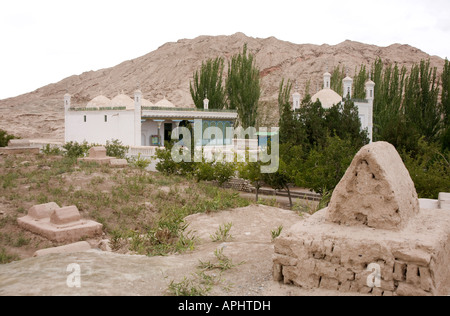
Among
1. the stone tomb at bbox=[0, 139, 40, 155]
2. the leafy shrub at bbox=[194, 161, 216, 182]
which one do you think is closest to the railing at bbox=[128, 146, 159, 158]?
the stone tomb at bbox=[0, 139, 40, 155]

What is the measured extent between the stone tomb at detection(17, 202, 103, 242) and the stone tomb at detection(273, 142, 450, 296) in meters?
5.22

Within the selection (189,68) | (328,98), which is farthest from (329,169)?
(189,68)

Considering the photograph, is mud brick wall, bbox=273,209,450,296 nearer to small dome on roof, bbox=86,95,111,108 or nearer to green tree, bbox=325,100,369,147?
green tree, bbox=325,100,369,147

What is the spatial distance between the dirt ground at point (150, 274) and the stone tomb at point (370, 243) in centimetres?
23

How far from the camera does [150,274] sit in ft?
13.7

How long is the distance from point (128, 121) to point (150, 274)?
76.5 ft

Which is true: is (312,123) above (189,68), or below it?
below

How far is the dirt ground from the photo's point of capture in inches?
144

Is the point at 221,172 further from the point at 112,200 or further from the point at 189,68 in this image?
the point at 189,68

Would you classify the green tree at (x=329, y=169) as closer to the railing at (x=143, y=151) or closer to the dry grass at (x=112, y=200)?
the dry grass at (x=112, y=200)

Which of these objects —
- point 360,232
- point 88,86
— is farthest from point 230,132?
point 88,86

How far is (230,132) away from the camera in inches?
1304

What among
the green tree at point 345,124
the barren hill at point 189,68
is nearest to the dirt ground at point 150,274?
the green tree at point 345,124
